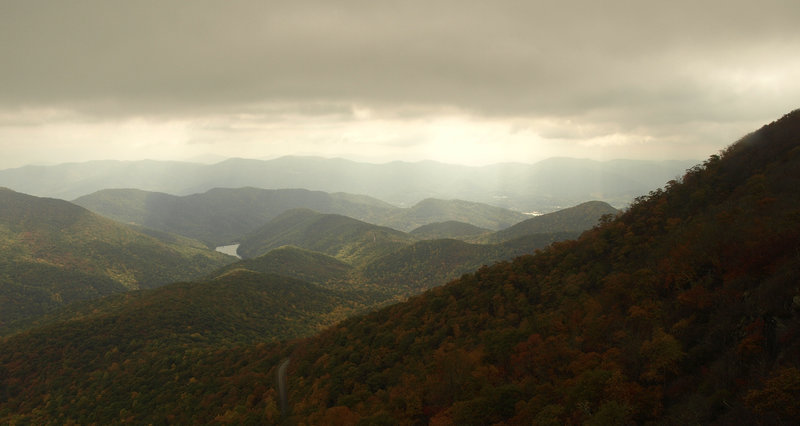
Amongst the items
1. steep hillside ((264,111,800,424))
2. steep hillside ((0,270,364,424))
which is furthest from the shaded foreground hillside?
steep hillside ((0,270,364,424))

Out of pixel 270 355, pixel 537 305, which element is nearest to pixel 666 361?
pixel 537 305

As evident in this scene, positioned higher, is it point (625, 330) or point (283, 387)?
point (625, 330)

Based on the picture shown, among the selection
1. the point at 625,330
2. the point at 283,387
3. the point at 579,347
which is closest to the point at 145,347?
the point at 283,387

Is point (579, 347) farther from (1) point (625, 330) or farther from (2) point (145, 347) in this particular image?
(2) point (145, 347)

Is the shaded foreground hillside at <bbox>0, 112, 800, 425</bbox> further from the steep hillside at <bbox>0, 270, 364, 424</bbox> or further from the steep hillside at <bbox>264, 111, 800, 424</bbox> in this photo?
the steep hillside at <bbox>0, 270, 364, 424</bbox>

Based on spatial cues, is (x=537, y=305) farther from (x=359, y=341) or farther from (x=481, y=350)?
(x=359, y=341)

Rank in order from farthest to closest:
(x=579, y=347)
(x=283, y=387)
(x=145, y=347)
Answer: (x=145, y=347) → (x=283, y=387) → (x=579, y=347)
